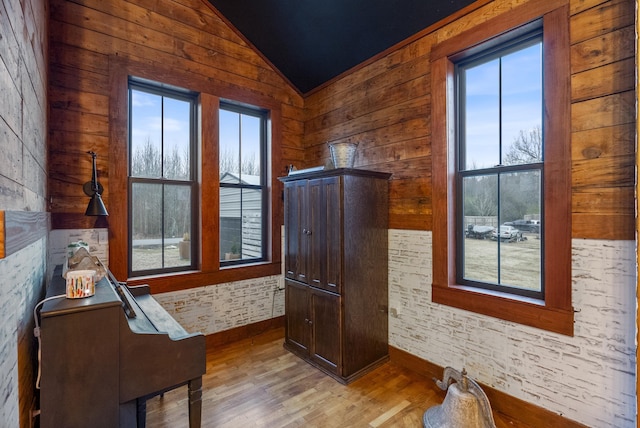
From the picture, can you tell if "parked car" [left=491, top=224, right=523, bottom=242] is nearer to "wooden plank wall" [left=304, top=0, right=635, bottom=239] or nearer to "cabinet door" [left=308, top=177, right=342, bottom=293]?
"wooden plank wall" [left=304, top=0, right=635, bottom=239]

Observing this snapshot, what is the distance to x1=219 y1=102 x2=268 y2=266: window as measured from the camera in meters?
3.27

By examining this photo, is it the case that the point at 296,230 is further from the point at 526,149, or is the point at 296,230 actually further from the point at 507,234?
the point at 526,149

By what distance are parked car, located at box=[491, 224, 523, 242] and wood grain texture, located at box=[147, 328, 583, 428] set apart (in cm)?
108

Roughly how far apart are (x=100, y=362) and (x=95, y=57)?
242cm

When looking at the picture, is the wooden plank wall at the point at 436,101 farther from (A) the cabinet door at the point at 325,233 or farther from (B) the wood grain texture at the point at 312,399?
(B) the wood grain texture at the point at 312,399

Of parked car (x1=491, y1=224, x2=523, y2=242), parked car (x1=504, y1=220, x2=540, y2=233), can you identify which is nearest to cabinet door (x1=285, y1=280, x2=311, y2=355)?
parked car (x1=491, y1=224, x2=523, y2=242)

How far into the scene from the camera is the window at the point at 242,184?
3268mm

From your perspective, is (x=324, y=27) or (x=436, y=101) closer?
(x=436, y=101)

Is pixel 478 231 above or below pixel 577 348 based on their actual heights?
above

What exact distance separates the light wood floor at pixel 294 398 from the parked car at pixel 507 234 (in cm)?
123

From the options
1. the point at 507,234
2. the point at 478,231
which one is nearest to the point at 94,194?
the point at 478,231

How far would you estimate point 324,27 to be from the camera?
9.52ft

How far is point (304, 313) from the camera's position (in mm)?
2830

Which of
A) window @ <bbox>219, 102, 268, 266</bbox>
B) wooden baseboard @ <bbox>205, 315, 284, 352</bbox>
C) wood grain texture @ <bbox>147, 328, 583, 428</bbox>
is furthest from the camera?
window @ <bbox>219, 102, 268, 266</bbox>
